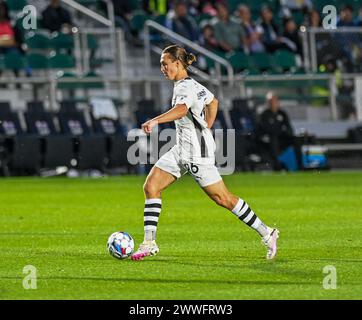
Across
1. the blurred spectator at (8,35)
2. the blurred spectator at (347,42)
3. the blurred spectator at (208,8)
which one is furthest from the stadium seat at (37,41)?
the blurred spectator at (347,42)

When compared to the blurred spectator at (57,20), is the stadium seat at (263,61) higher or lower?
lower

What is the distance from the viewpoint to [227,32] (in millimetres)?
33250

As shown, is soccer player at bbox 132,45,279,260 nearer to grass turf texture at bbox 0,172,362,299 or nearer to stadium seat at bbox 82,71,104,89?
grass turf texture at bbox 0,172,362,299

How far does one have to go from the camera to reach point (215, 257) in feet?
46.2

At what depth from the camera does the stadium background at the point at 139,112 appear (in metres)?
→ 20.0

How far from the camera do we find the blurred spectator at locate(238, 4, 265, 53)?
33250 millimetres

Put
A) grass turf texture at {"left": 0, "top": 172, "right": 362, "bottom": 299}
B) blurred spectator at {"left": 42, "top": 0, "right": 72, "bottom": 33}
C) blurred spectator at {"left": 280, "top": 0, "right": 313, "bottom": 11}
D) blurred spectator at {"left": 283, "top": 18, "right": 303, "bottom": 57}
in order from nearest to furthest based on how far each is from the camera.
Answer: grass turf texture at {"left": 0, "top": 172, "right": 362, "bottom": 299} < blurred spectator at {"left": 42, "top": 0, "right": 72, "bottom": 33} < blurred spectator at {"left": 283, "top": 18, "right": 303, "bottom": 57} < blurred spectator at {"left": 280, "top": 0, "right": 313, "bottom": 11}

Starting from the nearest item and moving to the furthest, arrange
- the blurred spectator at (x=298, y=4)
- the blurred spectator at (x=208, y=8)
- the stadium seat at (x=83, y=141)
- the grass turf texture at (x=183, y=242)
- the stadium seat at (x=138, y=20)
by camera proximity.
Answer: the grass turf texture at (x=183, y=242) < the stadium seat at (x=83, y=141) < the stadium seat at (x=138, y=20) < the blurred spectator at (x=208, y=8) < the blurred spectator at (x=298, y=4)

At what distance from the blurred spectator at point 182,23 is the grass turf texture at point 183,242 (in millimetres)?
6324

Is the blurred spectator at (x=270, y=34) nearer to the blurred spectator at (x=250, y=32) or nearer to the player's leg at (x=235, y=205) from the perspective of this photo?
the blurred spectator at (x=250, y=32)

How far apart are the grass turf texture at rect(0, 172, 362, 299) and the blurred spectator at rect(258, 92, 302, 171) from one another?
329cm

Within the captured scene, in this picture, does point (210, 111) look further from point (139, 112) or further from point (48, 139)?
point (139, 112)

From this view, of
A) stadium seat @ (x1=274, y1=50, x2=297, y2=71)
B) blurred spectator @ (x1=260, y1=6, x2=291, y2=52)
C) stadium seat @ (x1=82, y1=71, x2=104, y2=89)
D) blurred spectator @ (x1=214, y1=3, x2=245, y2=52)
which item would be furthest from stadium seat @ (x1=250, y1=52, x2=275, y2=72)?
stadium seat @ (x1=82, y1=71, x2=104, y2=89)

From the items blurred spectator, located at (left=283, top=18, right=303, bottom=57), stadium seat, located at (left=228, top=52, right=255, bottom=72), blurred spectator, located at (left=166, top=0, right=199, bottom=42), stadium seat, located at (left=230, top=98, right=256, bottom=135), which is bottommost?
stadium seat, located at (left=230, top=98, right=256, bottom=135)
